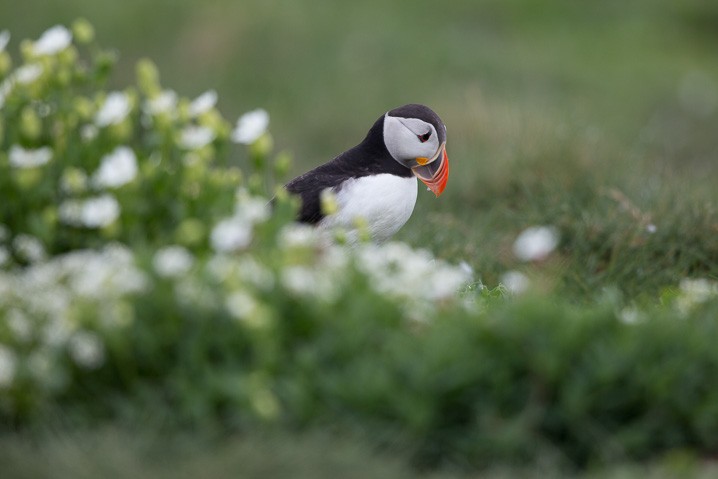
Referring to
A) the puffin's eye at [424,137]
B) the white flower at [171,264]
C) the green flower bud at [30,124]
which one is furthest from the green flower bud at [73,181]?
the puffin's eye at [424,137]

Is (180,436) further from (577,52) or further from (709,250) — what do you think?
(577,52)

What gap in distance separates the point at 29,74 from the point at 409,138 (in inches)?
83.8

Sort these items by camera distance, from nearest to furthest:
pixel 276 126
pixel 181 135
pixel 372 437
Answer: pixel 372 437, pixel 181 135, pixel 276 126

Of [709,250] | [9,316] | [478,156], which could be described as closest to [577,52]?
[478,156]

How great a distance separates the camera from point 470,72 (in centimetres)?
1448

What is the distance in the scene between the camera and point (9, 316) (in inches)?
140

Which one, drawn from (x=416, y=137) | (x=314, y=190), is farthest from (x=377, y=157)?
(x=314, y=190)

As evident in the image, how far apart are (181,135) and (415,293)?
1085mm

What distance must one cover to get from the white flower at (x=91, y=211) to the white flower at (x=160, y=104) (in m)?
0.43

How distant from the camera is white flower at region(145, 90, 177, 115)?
4230 millimetres

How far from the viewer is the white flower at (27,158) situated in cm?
388

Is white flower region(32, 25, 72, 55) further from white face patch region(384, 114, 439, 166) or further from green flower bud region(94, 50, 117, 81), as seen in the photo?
white face patch region(384, 114, 439, 166)

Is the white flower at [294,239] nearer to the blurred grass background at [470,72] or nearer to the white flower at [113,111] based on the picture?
Answer: the white flower at [113,111]

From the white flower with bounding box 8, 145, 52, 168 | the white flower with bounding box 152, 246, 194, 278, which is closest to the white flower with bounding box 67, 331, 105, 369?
the white flower with bounding box 152, 246, 194, 278
